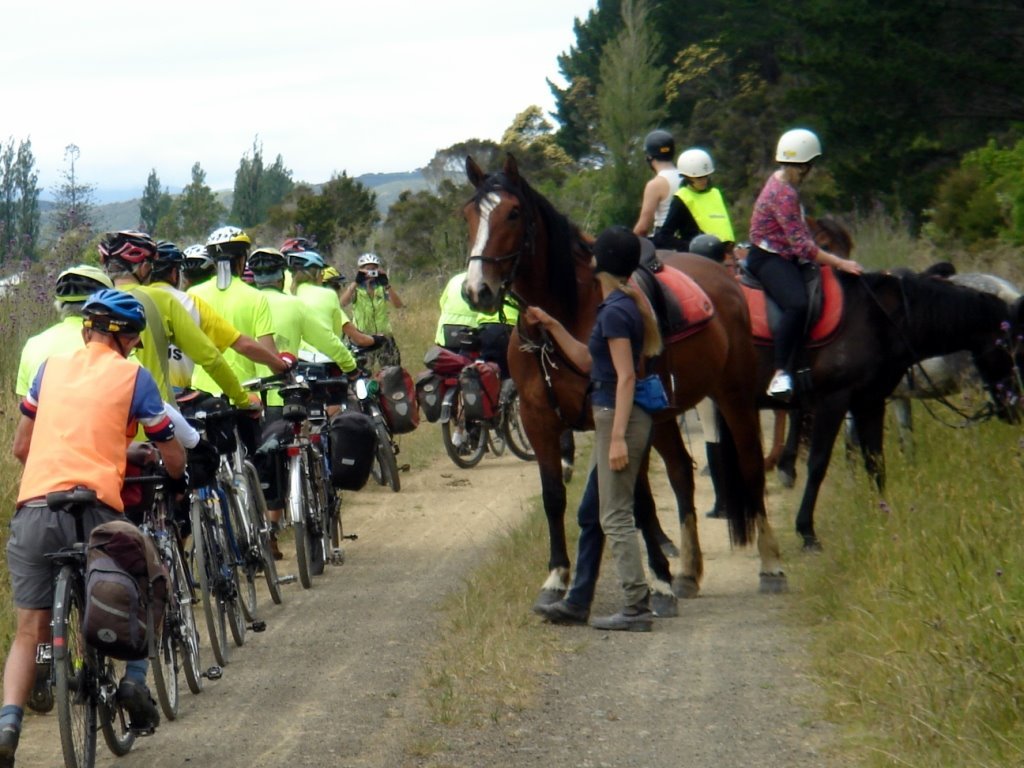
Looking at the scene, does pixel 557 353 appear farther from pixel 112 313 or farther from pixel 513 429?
pixel 513 429

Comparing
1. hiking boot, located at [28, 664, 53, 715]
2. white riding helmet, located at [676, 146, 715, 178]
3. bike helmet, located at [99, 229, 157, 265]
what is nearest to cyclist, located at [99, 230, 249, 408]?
bike helmet, located at [99, 229, 157, 265]

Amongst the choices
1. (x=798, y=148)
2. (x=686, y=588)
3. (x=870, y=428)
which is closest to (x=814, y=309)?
(x=870, y=428)

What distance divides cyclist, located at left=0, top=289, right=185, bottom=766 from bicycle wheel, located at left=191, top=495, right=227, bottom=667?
5.53 ft

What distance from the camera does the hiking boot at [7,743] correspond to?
5805 mm

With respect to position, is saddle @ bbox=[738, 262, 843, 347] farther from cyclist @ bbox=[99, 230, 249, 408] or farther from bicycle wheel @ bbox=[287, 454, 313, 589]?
cyclist @ bbox=[99, 230, 249, 408]

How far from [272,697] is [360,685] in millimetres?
422

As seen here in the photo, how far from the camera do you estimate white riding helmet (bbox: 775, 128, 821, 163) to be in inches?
416

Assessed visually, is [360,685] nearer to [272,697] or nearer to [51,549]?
[272,697]

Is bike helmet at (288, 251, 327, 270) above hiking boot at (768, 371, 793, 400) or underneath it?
above

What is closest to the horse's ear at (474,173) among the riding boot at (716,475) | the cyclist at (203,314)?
the cyclist at (203,314)

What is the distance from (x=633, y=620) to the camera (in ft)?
28.2

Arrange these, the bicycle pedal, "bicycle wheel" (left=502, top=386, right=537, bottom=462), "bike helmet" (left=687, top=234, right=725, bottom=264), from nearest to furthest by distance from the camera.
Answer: the bicycle pedal, "bike helmet" (left=687, top=234, right=725, bottom=264), "bicycle wheel" (left=502, top=386, right=537, bottom=462)

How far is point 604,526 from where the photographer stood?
836 cm

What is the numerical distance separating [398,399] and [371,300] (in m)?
4.05
